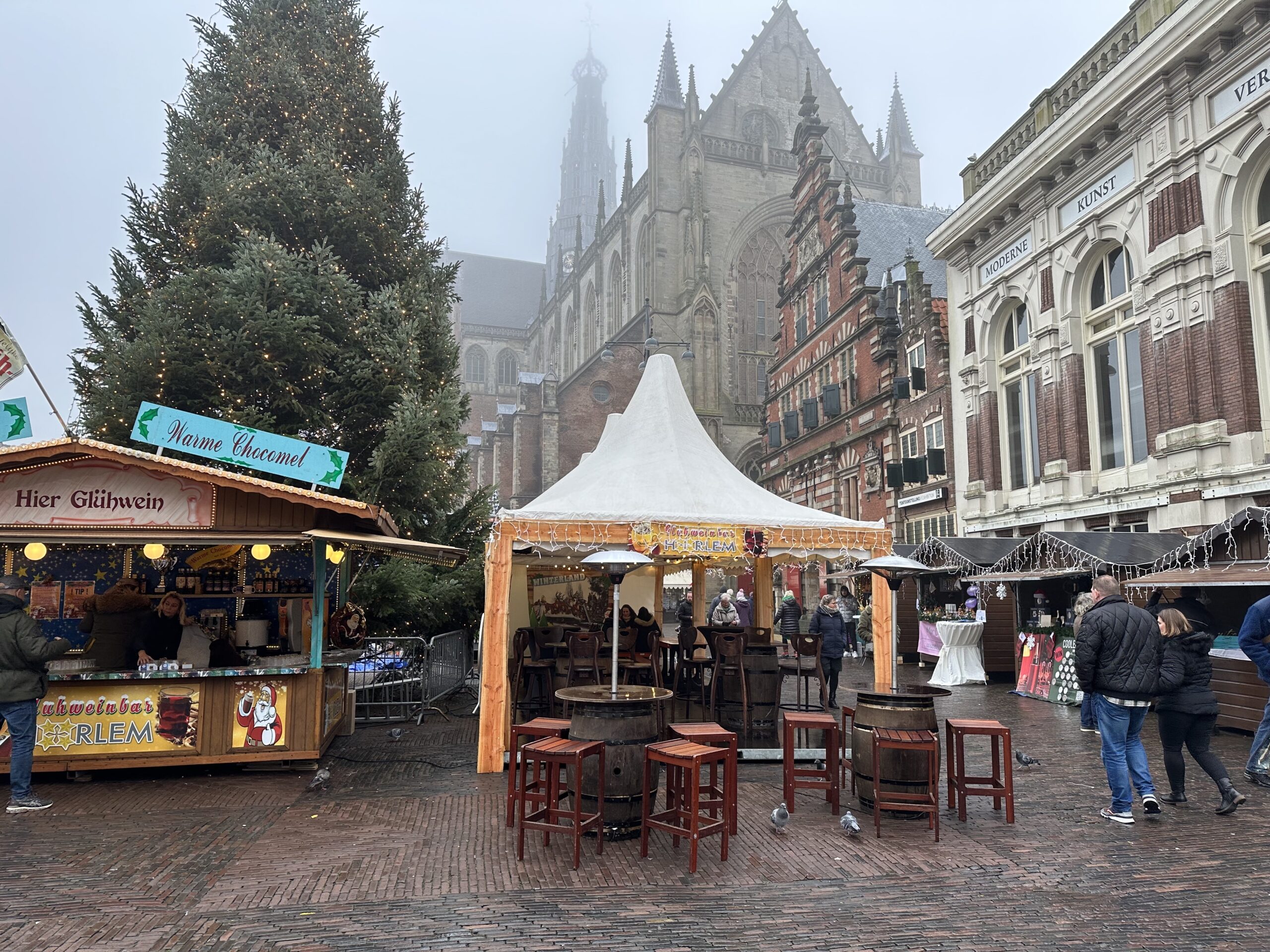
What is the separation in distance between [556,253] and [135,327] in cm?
9591

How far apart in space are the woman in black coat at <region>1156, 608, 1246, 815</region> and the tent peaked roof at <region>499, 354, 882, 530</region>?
3425mm

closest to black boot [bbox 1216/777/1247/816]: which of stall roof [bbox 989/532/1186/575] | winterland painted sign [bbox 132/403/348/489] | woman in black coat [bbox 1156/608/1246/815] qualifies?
woman in black coat [bbox 1156/608/1246/815]

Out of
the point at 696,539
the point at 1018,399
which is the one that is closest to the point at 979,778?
the point at 696,539

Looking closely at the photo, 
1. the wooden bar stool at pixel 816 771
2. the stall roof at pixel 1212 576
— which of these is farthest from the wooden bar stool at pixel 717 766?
the stall roof at pixel 1212 576

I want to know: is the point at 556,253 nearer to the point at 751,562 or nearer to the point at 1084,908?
the point at 751,562

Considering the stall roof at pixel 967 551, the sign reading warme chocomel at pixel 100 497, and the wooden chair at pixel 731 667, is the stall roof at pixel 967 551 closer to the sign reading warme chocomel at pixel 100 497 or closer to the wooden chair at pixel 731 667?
the wooden chair at pixel 731 667

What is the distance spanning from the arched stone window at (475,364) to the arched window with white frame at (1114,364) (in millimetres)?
72929

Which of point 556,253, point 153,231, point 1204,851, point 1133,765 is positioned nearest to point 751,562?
point 1133,765

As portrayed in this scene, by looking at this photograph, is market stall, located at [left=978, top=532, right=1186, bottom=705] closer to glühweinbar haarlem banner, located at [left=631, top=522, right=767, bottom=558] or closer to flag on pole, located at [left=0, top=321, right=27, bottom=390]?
glühweinbar haarlem banner, located at [left=631, top=522, right=767, bottom=558]

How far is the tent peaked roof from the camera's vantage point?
9.55 meters

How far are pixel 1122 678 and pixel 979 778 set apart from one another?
4.47 feet

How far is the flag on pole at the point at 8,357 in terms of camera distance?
8.46m

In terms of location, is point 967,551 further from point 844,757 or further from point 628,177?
point 628,177

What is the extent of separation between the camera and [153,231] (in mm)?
15250
